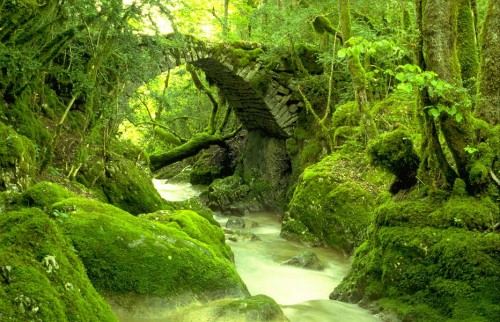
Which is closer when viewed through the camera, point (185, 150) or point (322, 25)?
point (322, 25)

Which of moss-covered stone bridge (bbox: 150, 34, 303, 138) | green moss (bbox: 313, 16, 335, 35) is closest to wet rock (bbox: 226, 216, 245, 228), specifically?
moss-covered stone bridge (bbox: 150, 34, 303, 138)

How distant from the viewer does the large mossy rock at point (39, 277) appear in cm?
196

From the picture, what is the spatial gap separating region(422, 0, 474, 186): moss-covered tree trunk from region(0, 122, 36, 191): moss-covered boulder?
467 cm

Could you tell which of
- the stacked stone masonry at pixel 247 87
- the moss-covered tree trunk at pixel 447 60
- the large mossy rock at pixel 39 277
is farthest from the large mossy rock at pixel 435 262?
the stacked stone masonry at pixel 247 87

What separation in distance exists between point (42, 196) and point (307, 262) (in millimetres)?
4653

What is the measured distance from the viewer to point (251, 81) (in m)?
14.0

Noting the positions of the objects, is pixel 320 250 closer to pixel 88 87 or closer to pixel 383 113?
pixel 383 113

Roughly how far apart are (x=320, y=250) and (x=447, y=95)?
515cm

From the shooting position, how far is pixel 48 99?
324 inches

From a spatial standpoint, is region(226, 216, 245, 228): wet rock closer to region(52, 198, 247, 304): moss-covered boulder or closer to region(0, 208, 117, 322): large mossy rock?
region(52, 198, 247, 304): moss-covered boulder

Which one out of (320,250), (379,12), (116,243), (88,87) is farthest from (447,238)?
(379,12)

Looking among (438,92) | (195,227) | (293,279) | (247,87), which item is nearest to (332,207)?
(293,279)

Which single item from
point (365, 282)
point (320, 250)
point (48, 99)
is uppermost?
point (48, 99)

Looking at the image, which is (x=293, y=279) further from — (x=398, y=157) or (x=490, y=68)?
(x=490, y=68)
